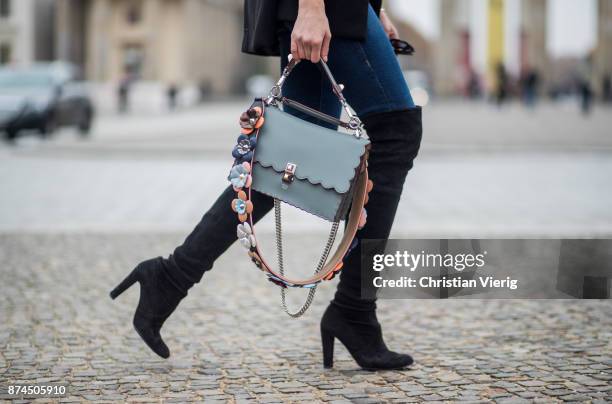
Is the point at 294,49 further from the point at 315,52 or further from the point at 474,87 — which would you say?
the point at 474,87

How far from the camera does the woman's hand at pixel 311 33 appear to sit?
9.30 feet

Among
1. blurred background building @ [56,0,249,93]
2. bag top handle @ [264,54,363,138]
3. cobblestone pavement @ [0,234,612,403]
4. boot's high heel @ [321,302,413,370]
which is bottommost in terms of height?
cobblestone pavement @ [0,234,612,403]

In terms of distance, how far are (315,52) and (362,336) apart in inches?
35.9

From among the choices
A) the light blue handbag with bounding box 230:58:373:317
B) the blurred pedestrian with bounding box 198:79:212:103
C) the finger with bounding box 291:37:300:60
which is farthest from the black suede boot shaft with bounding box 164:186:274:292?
the blurred pedestrian with bounding box 198:79:212:103

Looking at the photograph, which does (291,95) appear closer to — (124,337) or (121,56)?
(124,337)

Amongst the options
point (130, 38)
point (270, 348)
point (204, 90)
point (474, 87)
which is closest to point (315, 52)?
point (270, 348)

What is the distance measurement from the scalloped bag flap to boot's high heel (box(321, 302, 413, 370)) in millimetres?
535

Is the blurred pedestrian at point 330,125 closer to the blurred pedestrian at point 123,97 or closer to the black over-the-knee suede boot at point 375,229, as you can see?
the black over-the-knee suede boot at point 375,229

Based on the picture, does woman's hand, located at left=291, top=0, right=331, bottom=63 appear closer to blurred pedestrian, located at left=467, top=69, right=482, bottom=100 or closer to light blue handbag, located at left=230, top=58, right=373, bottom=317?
light blue handbag, located at left=230, top=58, right=373, bottom=317

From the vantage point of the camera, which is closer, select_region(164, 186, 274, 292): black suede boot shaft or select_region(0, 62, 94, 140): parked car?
select_region(164, 186, 274, 292): black suede boot shaft

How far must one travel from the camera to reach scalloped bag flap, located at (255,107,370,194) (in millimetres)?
2869

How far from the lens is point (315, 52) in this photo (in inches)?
112

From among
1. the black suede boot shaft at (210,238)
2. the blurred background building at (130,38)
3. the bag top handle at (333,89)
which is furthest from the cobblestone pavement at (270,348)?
the blurred background building at (130,38)

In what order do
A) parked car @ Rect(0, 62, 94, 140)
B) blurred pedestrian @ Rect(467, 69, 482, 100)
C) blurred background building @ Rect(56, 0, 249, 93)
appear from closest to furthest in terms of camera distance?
parked car @ Rect(0, 62, 94, 140)
blurred pedestrian @ Rect(467, 69, 482, 100)
blurred background building @ Rect(56, 0, 249, 93)
